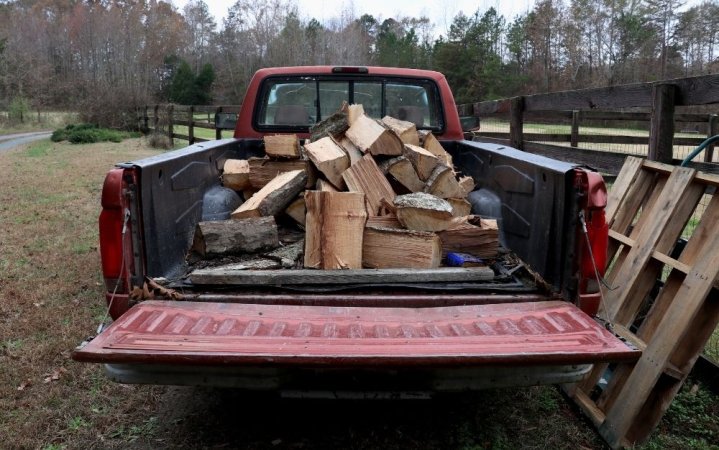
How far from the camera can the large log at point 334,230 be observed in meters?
2.79

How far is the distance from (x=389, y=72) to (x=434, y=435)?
2971 mm

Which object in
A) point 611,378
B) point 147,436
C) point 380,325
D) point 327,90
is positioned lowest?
point 147,436

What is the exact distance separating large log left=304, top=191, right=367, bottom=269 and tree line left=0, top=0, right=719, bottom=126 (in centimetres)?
2766

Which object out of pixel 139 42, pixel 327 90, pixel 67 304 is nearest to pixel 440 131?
pixel 327 90

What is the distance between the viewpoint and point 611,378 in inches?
118

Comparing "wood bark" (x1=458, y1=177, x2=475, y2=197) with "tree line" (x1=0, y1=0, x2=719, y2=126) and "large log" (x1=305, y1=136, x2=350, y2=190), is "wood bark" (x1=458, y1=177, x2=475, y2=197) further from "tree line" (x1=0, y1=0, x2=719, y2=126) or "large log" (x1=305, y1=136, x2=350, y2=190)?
"tree line" (x1=0, y1=0, x2=719, y2=126)

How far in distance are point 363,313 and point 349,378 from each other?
275 mm

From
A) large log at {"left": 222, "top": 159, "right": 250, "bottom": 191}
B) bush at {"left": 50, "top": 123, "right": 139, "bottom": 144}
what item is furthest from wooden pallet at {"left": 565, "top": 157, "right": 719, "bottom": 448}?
bush at {"left": 50, "top": 123, "right": 139, "bottom": 144}

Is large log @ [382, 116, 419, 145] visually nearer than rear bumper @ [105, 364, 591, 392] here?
No

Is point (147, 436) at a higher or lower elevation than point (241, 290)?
lower

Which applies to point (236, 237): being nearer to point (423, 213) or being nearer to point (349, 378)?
point (423, 213)

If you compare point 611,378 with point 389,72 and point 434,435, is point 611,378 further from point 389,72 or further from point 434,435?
point 389,72

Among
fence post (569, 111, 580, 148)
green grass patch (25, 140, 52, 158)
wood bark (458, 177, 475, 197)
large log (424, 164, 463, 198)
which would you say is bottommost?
green grass patch (25, 140, 52, 158)

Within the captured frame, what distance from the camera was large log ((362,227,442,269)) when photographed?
2.78 meters
